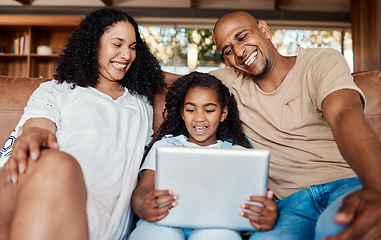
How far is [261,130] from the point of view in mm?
1491

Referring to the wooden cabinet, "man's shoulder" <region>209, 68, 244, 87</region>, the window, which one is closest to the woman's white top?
"man's shoulder" <region>209, 68, 244, 87</region>

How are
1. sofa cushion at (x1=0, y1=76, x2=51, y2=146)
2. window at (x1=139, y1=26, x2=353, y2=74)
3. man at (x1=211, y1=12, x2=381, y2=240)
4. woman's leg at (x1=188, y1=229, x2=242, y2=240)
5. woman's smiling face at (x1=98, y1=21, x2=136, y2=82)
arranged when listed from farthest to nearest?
1. window at (x1=139, y1=26, x2=353, y2=74)
2. sofa cushion at (x1=0, y1=76, x2=51, y2=146)
3. woman's smiling face at (x1=98, y1=21, x2=136, y2=82)
4. woman's leg at (x1=188, y1=229, x2=242, y2=240)
5. man at (x1=211, y1=12, x2=381, y2=240)

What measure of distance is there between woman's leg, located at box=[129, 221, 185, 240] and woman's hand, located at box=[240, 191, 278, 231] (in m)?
0.24

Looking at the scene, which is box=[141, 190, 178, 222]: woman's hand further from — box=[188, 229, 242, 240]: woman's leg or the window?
the window

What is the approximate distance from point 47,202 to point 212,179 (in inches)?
16.8

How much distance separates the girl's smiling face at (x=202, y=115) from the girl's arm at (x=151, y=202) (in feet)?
1.14

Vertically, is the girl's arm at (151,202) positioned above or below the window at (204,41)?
below

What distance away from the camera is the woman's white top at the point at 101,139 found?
120 centimetres

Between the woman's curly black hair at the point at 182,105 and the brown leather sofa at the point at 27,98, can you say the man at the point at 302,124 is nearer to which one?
the woman's curly black hair at the point at 182,105

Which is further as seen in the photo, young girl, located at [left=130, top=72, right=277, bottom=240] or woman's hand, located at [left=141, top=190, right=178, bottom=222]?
young girl, located at [left=130, top=72, right=277, bottom=240]

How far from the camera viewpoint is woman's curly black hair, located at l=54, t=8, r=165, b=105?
1.52m

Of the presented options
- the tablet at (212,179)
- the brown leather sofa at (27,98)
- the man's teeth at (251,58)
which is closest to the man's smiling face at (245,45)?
the man's teeth at (251,58)

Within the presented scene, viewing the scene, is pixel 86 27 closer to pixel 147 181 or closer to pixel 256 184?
pixel 147 181

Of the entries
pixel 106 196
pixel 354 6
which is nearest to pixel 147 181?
pixel 106 196
